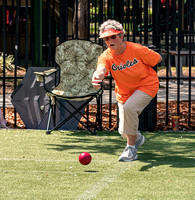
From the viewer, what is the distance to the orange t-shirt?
5.88m

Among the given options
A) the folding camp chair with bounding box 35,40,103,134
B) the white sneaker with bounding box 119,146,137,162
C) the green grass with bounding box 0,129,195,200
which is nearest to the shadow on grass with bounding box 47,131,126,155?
the green grass with bounding box 0,129,195,200

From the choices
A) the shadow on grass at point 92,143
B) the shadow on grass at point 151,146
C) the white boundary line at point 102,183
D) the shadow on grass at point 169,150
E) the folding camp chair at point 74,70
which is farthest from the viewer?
the folding camp chair at point 74,70

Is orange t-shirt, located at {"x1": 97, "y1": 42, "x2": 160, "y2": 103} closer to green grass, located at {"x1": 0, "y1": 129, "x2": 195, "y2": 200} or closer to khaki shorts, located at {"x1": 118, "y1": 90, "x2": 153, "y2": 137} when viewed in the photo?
khaki shorts, located at {"x1": 118, "y1": 90, "x2": 153, "y2": 137}

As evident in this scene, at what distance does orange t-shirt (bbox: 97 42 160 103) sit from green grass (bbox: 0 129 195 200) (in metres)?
0.81

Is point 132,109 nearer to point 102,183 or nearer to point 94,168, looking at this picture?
point 94,168

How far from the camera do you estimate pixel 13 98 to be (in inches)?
332

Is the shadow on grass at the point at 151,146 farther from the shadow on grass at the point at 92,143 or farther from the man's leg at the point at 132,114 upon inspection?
the man's leg at the point at 132,114

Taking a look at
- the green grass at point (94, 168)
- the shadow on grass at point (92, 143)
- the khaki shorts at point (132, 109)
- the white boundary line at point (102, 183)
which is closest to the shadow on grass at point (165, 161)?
the green grass at point (94, 168)

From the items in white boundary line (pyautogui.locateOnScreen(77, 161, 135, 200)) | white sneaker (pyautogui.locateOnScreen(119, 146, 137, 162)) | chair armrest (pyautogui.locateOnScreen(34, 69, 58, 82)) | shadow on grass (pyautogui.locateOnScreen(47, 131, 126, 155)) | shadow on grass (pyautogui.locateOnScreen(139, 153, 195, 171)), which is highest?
chair armrest (pyautogui.locateOnScreen(34, 69, 58, 82))

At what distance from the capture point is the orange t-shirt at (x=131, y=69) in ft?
19.3

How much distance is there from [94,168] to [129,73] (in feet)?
3.65

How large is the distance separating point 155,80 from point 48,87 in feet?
9.11

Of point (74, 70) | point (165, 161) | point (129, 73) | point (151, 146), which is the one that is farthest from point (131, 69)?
point (74, 70)

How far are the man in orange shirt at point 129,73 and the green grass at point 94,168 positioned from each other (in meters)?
0.42
